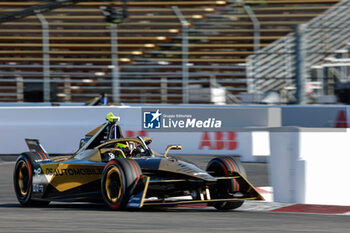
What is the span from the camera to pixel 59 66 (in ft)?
66.2

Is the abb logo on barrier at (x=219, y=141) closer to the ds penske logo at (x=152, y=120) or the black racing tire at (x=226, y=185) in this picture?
the ds penske logo at (x=152, y=120)

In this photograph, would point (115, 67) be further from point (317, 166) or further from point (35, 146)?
point (317, 166)

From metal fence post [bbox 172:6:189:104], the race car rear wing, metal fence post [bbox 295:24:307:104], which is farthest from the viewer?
metal fence post [bbox 172:6:189:104]

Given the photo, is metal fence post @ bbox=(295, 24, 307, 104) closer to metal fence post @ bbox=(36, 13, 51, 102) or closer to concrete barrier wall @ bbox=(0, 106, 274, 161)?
concrete barrier wall @ bbox=(0, 106, 274, 161)

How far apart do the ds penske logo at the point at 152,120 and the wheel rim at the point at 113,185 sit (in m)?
8.14

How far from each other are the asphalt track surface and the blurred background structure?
10.1m

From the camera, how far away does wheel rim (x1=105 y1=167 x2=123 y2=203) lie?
7.18m

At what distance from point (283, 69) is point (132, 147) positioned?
10.8 metres

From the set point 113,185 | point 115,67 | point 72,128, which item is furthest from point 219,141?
point 113,185

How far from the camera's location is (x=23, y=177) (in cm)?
873

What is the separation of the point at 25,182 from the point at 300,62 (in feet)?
32.9

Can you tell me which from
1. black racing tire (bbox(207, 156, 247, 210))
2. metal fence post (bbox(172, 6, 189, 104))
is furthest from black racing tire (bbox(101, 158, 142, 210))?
metal fence post (bbox(172, 6, 189, 104))

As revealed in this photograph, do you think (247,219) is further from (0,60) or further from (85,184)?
(0,60)

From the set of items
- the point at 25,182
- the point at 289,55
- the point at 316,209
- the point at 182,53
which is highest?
the point at 182,53
